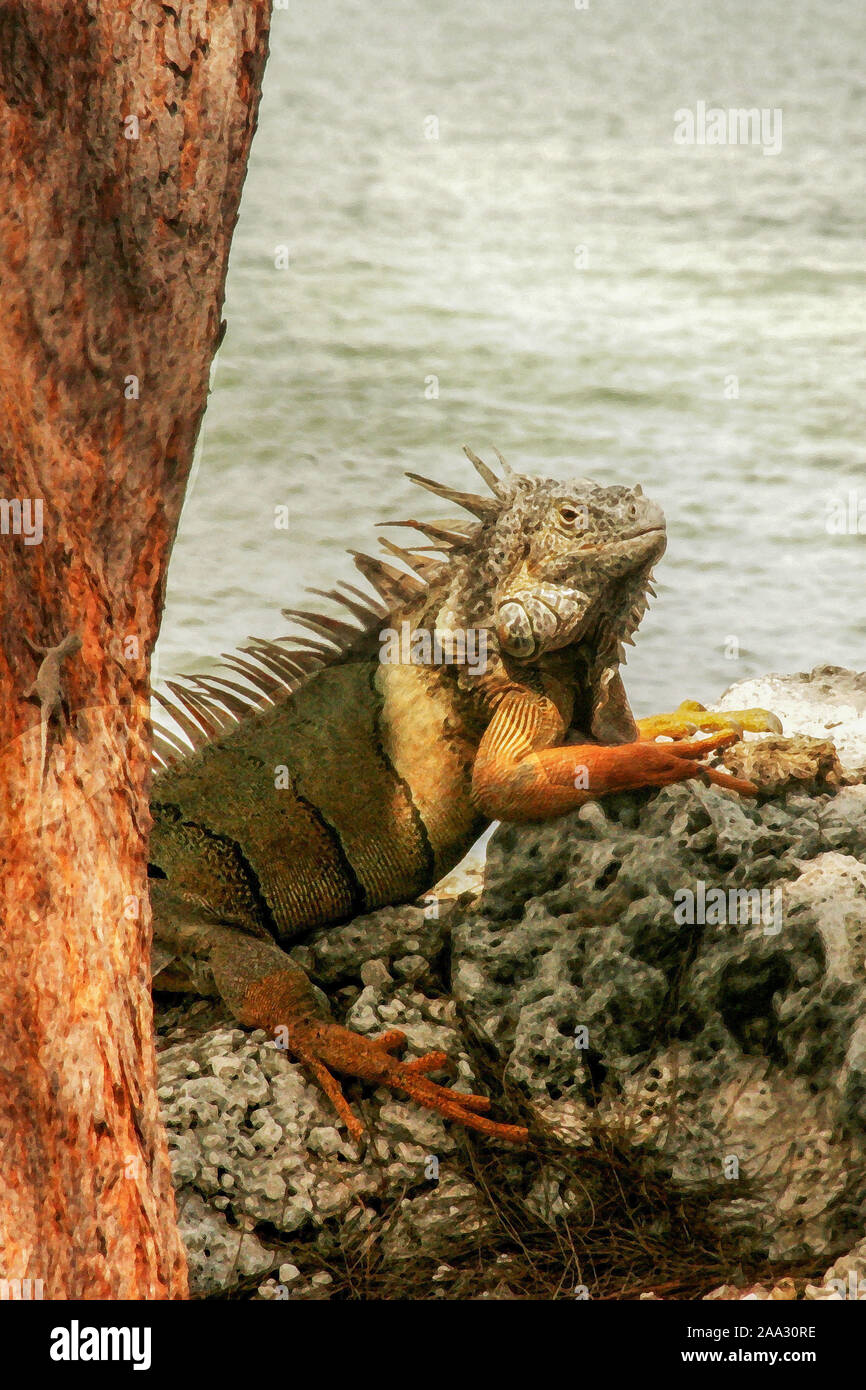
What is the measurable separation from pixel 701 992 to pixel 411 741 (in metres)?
1.23

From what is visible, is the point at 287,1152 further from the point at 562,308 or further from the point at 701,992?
the point at 562,308

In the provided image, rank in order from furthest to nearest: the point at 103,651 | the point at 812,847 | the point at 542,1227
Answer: the point at 812,847, the point at 542,1227, the point at 103,651

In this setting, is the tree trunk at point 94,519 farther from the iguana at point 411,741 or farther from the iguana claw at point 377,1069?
the iguana at point 411,741

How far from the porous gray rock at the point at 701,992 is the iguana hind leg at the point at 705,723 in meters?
0.58

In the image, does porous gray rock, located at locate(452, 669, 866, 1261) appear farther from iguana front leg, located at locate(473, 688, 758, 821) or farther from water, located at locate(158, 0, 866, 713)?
water, located at locate(158, 0, 866, 713)

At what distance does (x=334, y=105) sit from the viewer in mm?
8992

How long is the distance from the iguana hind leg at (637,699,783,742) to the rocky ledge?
576 millimetres

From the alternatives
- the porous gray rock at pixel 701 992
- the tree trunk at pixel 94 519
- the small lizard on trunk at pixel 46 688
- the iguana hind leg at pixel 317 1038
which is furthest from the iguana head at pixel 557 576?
the small lizard on trunk at pixel 46 688

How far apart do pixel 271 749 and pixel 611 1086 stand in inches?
58.6

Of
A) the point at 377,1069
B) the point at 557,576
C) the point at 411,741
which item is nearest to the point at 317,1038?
the point at 377,1069

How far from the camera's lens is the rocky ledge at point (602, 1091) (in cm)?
370

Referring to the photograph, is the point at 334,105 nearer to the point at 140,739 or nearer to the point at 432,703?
the point at 432,703

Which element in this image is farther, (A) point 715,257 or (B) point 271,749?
(A) point 715,257
